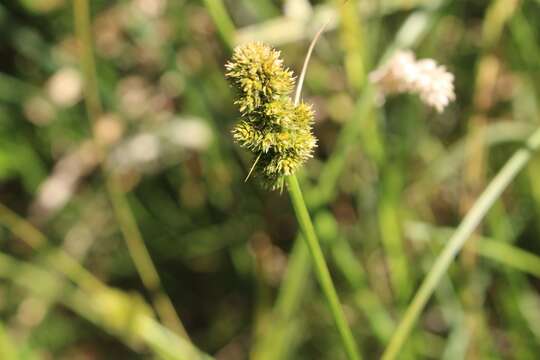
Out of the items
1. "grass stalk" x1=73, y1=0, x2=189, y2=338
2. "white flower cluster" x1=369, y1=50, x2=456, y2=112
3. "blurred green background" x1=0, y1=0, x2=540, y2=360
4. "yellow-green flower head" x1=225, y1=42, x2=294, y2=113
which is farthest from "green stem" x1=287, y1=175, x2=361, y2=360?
"grass stalk" x1=73, y1=0, x2=189, y2=338

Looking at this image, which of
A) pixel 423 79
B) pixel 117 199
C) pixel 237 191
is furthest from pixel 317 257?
pixel 237 191

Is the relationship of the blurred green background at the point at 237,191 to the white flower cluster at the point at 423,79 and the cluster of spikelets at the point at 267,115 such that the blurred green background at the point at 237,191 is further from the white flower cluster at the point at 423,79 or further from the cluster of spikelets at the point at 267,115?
the cluster of spikelets at the point at 267,115

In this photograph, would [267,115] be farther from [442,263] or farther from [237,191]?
[237,191]

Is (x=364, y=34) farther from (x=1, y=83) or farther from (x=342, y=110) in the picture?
(x=1, y=83)

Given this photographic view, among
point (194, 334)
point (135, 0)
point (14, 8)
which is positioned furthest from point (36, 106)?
point (194, 334)

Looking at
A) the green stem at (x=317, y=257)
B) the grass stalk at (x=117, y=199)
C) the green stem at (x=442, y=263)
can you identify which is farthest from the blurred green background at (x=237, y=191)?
the green stem at (x=317, y=257)

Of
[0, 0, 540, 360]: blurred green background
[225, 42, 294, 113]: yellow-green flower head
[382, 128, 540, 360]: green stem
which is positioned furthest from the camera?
[0, 0, 540, 360]: blurred green background

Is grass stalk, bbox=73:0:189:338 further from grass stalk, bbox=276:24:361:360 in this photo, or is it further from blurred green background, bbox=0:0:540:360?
grass stalk, bbox=276:24:361:360
